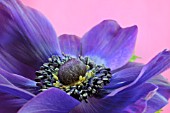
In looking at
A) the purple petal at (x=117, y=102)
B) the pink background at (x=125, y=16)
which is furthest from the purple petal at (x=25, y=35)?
the pink background at (x=125, y=16)

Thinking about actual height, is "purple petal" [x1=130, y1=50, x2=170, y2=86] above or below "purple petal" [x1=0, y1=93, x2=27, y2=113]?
below

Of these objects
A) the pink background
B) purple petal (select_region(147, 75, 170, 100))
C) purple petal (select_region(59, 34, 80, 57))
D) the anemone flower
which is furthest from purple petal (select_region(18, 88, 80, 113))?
the pink background

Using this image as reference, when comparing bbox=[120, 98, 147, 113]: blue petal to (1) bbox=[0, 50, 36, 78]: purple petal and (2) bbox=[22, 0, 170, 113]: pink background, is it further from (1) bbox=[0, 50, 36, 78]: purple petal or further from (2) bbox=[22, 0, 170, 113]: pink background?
(2) bbox=[22, 0, 170, 113]: pink background

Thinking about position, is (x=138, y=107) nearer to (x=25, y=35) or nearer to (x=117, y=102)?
(x=117, y=102)

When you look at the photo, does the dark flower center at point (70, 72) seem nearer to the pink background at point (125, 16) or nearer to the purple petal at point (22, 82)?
the purple petal at point (22, 82)

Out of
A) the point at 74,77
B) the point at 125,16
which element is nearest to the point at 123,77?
the point at 74,77

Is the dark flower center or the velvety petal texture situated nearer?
the velvety petal texture

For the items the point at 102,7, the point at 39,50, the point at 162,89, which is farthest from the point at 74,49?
the point at 102,7

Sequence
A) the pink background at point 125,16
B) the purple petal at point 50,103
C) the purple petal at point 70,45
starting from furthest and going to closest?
the pink background at point 125,16 < the purple petal at point 70,45 < the purple petal at point 50,103
